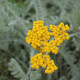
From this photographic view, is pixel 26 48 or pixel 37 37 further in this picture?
pixel 26 48

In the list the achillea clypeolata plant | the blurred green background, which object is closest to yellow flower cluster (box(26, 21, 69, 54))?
the achillea clypeolata plant

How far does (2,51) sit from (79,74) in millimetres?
1248

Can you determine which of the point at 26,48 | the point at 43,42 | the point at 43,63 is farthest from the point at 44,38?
the point at 26,48

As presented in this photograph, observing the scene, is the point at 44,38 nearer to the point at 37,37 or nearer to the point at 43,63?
the point at 37,37

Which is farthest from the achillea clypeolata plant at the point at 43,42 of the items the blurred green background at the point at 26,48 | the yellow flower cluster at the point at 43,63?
the blurred green background at the point at 26,48

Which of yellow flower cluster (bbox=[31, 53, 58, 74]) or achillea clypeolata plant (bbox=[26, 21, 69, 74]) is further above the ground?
achillea clypeolata plant (bbox=[26, 21, 69, 74])

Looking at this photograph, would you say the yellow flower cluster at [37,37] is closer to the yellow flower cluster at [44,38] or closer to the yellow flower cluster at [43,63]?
the yellow flower cluster at [44,38]

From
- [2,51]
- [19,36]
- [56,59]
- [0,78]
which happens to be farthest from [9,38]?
[56,59]

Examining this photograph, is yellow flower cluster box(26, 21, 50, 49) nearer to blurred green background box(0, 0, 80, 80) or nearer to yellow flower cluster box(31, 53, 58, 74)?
yellow flower cluster box(31, 53, 58, 74)

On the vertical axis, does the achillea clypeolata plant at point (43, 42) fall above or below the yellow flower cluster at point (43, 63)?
above

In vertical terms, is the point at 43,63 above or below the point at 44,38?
below

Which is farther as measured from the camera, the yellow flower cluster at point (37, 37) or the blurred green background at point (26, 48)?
the blurred green background at point (26, 48)

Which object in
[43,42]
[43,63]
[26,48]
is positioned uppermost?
[26,48]

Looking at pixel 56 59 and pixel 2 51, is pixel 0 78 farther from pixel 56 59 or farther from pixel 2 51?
pixel 56 59
